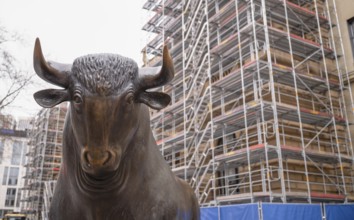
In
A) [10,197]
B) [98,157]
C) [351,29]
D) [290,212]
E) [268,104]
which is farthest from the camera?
[10,197]

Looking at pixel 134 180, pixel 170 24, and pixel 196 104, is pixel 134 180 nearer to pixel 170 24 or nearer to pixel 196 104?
pixel 196 104

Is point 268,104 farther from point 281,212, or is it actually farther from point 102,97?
point 102,97

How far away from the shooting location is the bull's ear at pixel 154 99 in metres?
1.96

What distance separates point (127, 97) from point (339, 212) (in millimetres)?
11176

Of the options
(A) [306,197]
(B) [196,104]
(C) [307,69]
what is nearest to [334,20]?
(C) [307,69]

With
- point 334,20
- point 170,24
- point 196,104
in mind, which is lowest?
point 196,104

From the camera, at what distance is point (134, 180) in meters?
2.19

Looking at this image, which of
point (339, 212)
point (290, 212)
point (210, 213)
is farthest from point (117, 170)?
point (339, 212)

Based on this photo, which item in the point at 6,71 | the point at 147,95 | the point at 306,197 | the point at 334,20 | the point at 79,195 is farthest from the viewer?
the point at 334,20

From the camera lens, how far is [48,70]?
1878mm

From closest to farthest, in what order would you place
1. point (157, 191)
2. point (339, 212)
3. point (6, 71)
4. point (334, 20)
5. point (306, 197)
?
1. point (157, 191)
2. point (339, 212)
3. point (306, 197)
4. point (6, 71)
5. point (334, 20)

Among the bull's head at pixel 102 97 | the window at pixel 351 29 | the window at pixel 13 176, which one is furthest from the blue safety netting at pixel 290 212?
the window at pixel 13 176

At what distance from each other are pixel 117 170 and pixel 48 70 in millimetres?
663

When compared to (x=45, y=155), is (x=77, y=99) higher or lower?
lower
